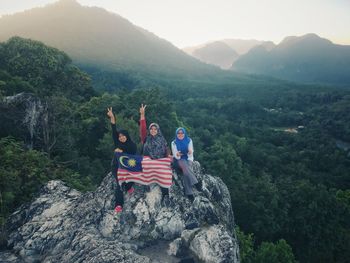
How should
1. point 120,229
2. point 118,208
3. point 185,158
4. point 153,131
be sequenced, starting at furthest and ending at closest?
1. point 185,158
2. point 153,131
3. point 118,208
4. point 120,229

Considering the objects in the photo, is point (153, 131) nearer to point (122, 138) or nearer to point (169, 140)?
point (122, 138)

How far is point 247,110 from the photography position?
103 metres

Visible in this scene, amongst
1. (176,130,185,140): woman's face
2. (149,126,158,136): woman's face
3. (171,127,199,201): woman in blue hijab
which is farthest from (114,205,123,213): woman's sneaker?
(176,130,185,140): woman's face

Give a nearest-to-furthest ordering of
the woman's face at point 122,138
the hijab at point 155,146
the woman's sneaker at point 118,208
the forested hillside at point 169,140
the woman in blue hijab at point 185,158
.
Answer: the woman's sneaker at point 118,208 < the woman's face at point 122,138 < the woman in blue hijab at point 185,158 < the hijab at point 155,146 < the forested hillside at point 169,140

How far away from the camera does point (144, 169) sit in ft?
28.8

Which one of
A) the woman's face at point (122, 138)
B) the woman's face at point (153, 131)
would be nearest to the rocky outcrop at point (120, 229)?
the woman's face at point (122, 138)

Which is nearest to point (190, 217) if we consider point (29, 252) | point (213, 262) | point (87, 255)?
point (213, 262)

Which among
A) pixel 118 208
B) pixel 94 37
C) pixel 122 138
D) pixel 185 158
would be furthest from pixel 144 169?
pixel 94 37

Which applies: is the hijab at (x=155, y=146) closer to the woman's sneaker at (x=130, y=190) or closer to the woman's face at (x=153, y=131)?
the woman's face at (x=153, y=131)

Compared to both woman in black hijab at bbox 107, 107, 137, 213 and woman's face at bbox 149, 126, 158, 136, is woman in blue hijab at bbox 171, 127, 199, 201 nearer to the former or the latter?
woman's face at bbox 149, 126, 158, 136

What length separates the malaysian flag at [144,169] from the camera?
28.5 feet

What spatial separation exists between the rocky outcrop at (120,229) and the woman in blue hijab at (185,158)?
1.24 feet

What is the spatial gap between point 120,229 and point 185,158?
2995 millimetres

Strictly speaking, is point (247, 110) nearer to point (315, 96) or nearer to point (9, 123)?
point (315, 96)
